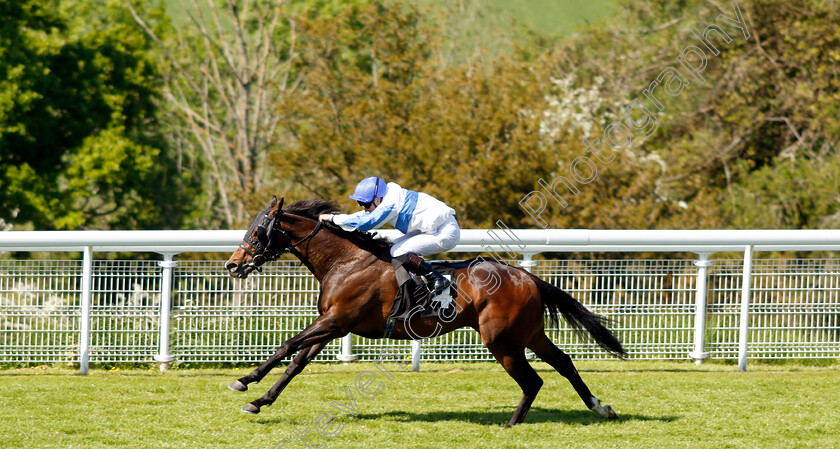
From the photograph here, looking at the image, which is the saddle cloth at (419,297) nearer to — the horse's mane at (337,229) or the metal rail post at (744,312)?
the horse's mane at (337,229)

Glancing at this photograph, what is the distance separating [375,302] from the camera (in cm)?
586

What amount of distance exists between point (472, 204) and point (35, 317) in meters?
9.53

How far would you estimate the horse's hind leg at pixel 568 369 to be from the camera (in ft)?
19.6

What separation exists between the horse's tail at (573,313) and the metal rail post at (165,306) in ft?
10.3

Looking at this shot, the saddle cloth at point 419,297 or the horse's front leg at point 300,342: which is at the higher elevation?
the saddle cloth at point 419,297

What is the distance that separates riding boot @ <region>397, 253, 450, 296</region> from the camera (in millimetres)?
5781

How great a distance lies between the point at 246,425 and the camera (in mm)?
5680

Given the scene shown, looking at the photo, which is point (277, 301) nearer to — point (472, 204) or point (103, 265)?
point (103, 265)

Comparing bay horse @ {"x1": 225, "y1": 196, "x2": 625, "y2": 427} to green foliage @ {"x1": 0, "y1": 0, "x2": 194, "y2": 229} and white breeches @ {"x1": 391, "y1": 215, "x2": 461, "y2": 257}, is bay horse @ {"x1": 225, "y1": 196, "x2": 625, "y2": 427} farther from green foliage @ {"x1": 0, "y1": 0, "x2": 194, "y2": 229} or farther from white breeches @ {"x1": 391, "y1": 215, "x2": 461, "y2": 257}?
green foliage @ {"x1": 0, "y1": 0, "x2": 194, "y2": 229}

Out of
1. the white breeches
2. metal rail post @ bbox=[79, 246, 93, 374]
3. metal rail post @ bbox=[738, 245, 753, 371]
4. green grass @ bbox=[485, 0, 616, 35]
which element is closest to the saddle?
the white breeches

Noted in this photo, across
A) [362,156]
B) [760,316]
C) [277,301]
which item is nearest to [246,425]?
[277,301]

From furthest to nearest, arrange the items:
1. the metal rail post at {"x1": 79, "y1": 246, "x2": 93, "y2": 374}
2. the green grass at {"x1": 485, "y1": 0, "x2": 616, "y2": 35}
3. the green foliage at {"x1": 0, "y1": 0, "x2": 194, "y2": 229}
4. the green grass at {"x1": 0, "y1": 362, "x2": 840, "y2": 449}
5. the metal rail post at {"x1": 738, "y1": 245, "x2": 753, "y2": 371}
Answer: the green grass at {"x1": 485, "y1": 0, "x2": 616, "y2": 35}, the green foliage at {"x1": 0, "y1": 0, "x2": 194, "y2": 229}, the metal rail post at {"x1": 738, "y1": 245, "x2": 753, "y2": 371}, the metal rail post at {"x1": 79, "y1": 246, "x2": 93, "y2": 374}, the green grass at {"x1": 0, "y1": 362, "x2": 840, "y2": 449}

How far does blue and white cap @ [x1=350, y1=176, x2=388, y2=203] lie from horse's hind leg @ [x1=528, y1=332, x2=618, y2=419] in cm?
140

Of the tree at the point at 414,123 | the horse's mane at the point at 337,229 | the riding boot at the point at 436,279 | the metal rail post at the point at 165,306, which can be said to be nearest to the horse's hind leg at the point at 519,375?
the riding boot at the point at 436,279
